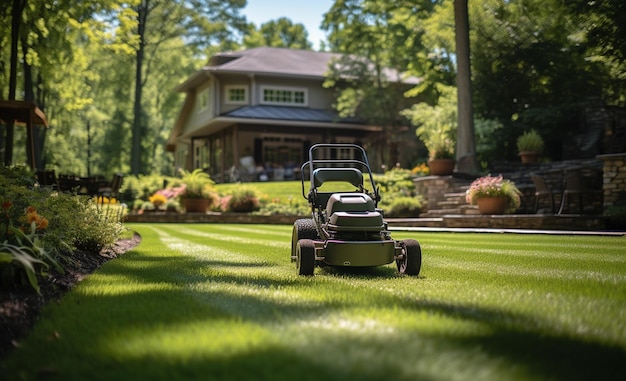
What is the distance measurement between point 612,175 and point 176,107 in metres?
44.0

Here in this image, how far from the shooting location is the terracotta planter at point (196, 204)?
65.4ft

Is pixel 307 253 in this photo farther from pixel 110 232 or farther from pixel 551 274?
pixel 110 232

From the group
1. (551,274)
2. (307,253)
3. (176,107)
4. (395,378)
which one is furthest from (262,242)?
(176,107)

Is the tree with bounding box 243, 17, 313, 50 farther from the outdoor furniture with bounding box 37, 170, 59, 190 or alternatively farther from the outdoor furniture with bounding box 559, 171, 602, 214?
the outdoor furniture with bounding box 37, 170, 59, 190

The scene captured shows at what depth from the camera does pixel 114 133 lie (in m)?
47.5

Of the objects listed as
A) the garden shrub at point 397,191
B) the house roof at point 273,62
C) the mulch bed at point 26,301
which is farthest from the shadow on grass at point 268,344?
the house roof at point 273,62

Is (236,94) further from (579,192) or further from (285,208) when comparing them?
(579,192)

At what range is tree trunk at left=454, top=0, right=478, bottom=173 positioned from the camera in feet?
62.3

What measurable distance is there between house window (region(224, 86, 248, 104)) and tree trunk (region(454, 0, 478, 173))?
15133 millimetres

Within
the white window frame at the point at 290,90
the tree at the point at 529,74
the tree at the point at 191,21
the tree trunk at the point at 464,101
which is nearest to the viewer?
the tree trunk at the point at 464,101

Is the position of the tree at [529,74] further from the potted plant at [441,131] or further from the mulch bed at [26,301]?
the mulch bed at [26,301]

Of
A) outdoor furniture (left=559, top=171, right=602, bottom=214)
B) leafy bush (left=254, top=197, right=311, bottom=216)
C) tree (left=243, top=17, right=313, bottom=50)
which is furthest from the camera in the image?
tree (left=243, top=17, right=313, bottom=50)

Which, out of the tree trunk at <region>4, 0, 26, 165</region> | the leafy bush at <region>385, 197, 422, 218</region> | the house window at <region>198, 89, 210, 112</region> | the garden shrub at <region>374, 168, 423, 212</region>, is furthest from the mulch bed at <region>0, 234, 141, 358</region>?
the house window at <region>198, 89, 210, 112</region>

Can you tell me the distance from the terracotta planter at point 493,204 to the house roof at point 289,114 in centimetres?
1600
